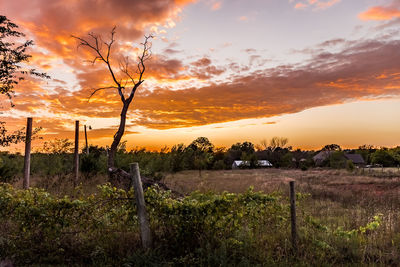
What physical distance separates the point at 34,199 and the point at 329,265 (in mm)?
6066

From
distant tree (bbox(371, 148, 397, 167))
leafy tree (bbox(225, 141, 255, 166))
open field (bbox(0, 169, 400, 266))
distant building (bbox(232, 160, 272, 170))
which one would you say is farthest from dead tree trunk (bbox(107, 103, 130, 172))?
distant tree (bbox(371, 148, 397, 167))

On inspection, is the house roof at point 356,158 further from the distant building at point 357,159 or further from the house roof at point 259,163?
the house roof at point 259,163

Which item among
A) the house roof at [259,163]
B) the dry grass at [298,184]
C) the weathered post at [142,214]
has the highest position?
the weathered post at [142,214]

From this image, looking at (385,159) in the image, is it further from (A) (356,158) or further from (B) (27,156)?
(B) (27,156)

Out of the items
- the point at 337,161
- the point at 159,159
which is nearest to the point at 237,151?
the point at 337,161

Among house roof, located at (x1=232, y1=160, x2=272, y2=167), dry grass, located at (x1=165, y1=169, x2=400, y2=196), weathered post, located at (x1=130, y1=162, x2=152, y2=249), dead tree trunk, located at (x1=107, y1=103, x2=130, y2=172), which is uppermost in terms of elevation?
dead tree trunk, located at (x1=107, y1=103, x2=130, y2=172)

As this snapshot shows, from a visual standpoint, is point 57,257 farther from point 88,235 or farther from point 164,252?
point 164,252

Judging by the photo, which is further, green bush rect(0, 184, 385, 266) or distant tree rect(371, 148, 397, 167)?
distant tree rect(371, 148, 397, 167)

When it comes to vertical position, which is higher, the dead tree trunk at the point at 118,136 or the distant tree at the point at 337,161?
the dead tree trunk at the point at 118,136

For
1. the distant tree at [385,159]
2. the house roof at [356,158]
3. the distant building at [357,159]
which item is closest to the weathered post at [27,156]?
the distant tree at [385,159]

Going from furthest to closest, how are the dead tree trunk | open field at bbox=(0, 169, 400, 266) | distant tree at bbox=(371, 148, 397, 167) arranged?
1. distant tree at bbox=(371, 148, 397, 167)
2. the dead tree trunk
3. open field at bbox=(0, 169, 400, 266)

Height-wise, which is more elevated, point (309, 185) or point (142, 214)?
point (142, 214)

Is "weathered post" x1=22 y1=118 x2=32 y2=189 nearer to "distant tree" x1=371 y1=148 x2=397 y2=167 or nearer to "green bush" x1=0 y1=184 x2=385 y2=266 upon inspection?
"green bush" x1=0 y1=184 x2=385 y2=266

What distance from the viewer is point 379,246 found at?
650cm
